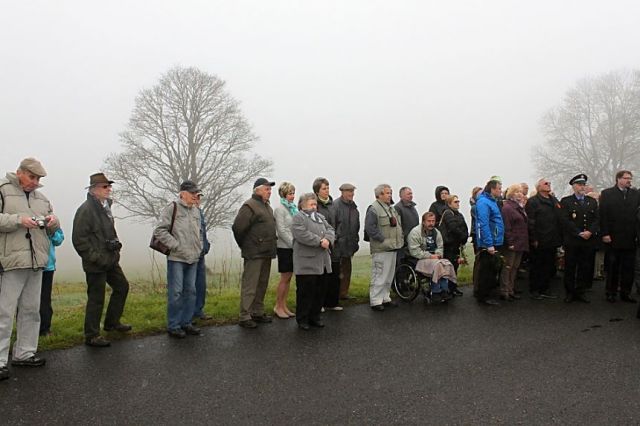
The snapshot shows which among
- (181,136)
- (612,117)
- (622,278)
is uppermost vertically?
(612,117)

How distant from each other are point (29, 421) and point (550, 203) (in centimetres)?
871

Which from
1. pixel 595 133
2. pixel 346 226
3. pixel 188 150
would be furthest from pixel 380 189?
pixel 595 133

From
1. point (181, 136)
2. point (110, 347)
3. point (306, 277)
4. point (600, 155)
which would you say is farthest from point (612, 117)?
point (110, 347)

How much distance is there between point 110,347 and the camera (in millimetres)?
5785

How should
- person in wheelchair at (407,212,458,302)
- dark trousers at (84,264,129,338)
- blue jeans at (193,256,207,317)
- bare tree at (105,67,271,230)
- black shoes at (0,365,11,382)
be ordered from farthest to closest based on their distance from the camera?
bare tree at (105,67,271,230) → person in wheelchair at (407,212,458,302) → blue jeans at (193,256,207,317) → dark trousers at (84,264,129,338) → black shoes at (0,365,11,382)

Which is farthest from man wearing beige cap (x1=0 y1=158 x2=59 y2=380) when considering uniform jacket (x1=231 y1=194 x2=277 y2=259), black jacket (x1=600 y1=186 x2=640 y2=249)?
black jacket (x1=600 y1=186 x2=640 y2=249)

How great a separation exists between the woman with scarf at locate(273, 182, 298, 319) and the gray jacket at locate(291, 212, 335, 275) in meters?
0.53

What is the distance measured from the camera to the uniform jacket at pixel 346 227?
327 inches

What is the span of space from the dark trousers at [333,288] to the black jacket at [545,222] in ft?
13.0

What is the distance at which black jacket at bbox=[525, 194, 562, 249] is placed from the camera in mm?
8625

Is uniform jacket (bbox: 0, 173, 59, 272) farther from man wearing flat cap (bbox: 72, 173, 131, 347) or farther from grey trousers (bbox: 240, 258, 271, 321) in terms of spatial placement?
grey trousers (bbox: 240, 258, 271, 321)

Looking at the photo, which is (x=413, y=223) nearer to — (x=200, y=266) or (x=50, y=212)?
(x=200, y=266)

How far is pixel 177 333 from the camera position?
627cm

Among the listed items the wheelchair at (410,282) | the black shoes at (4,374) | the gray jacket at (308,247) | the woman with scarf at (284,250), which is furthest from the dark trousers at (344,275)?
the black shoes at (4,374)
